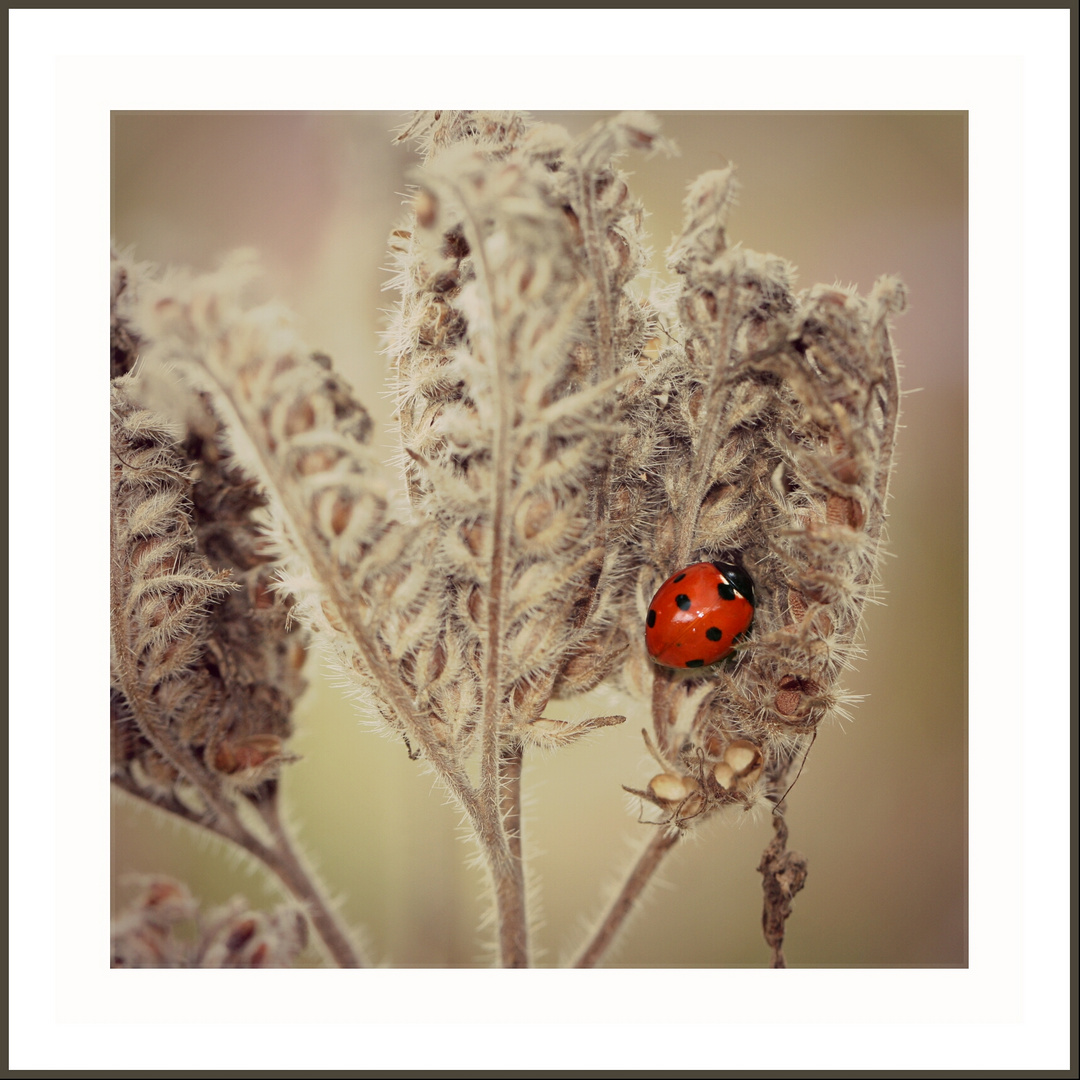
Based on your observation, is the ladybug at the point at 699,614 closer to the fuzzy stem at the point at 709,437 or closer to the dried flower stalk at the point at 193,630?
the fuzzy stem at the point at 709,437

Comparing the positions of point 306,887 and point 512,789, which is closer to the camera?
point 512,789

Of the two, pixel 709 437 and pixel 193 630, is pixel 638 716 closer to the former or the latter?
pixel 709 437

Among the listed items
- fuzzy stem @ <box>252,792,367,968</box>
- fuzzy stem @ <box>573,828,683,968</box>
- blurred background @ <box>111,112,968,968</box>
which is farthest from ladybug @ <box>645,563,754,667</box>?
fuzzy stem @ <box>252,792,367,968</box>

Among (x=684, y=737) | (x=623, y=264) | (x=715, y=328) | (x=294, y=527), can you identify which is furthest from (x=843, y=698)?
(x=294, y=527)

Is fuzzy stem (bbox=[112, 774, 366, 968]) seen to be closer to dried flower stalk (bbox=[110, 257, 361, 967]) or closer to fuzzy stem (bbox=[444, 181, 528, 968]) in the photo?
dried flower stalk (bbox=[110, 257, 361, 967])

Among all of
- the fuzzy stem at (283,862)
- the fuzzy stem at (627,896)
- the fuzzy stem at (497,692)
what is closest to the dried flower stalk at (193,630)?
the fuzzy stem at (283,862)

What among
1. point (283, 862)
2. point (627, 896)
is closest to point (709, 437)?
point (627, 896)
